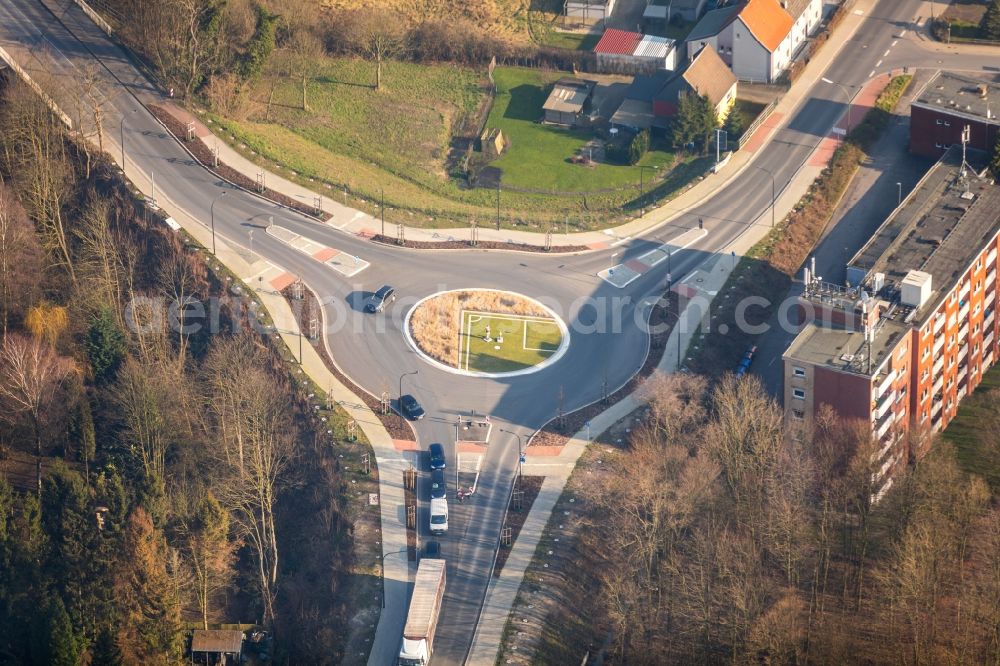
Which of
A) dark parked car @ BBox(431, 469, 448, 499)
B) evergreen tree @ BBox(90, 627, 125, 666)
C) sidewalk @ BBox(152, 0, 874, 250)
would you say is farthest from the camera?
sidewalk @ BBox(152, 0, 874, 250)

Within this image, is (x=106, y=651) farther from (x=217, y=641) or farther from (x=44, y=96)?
(x=44, y=96)

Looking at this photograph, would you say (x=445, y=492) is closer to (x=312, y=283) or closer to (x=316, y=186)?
(x=312, y=283)

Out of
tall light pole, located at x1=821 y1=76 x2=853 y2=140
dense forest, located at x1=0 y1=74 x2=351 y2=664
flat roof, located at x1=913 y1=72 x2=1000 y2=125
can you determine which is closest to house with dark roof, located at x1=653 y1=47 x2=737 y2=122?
tall light pole, located at x1=821 y1=76 x2=853 y2=140

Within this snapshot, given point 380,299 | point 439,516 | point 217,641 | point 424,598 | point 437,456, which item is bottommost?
point 217,641

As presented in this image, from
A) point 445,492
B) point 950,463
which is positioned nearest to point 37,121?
point 445,492

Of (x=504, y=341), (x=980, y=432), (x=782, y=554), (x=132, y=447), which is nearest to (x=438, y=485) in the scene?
(x=504, y=341)

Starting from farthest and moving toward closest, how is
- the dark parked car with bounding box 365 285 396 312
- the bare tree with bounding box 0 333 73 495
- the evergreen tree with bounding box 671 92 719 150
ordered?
the evergreen tree with bounding box 671 92 719 150 < the dark parked car with bounding box 365 285 396 312 < the bare tree with bounding box 0 333 73 495

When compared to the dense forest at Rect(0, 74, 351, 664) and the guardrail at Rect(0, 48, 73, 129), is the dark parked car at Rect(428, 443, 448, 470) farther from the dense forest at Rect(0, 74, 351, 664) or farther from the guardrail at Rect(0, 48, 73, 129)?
the guardrail at Rect(0, 48, 73, 129)
